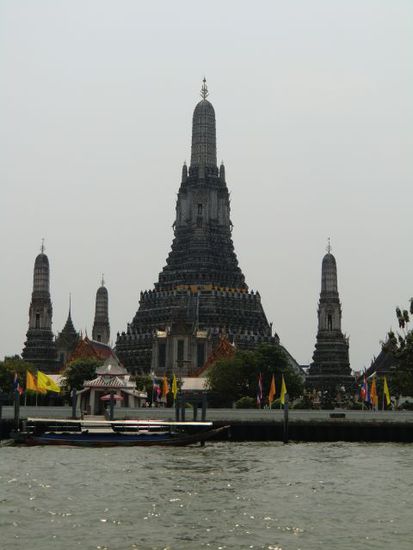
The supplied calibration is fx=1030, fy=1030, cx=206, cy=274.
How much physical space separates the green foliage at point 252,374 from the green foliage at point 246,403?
6.00 m

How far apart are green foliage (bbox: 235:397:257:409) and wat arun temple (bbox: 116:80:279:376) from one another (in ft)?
118

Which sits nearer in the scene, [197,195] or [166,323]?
[166,323]

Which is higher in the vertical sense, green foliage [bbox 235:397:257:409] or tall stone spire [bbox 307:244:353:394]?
tall stone spire [bbox 307:244:353:394]

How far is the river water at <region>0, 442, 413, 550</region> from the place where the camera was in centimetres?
3145

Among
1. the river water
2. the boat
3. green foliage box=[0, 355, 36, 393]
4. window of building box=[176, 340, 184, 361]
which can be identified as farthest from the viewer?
window of building box=[176, 340, 184, 361]

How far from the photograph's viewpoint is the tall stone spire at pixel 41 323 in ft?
542

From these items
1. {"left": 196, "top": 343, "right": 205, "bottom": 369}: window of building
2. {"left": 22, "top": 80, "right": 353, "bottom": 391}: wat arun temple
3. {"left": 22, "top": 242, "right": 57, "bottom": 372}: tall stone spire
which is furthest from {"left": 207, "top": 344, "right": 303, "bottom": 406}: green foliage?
{"left": 22, "top": 242, "right": 57, "bottom": 372}: tall stone spire

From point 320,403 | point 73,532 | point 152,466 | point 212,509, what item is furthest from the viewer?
point 320,403

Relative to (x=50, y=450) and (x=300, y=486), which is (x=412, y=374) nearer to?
(x=50, y=450)

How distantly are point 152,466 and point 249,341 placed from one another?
109 meters

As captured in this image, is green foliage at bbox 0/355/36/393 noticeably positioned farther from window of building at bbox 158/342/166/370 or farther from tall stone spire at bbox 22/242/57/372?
tall stone spire at bbox 22/242/57/372

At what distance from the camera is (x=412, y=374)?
9469cm

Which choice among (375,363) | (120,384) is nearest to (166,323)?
(375,363)

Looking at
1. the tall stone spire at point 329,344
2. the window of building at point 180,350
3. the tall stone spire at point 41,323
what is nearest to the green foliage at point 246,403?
the window of building at point 180,350
